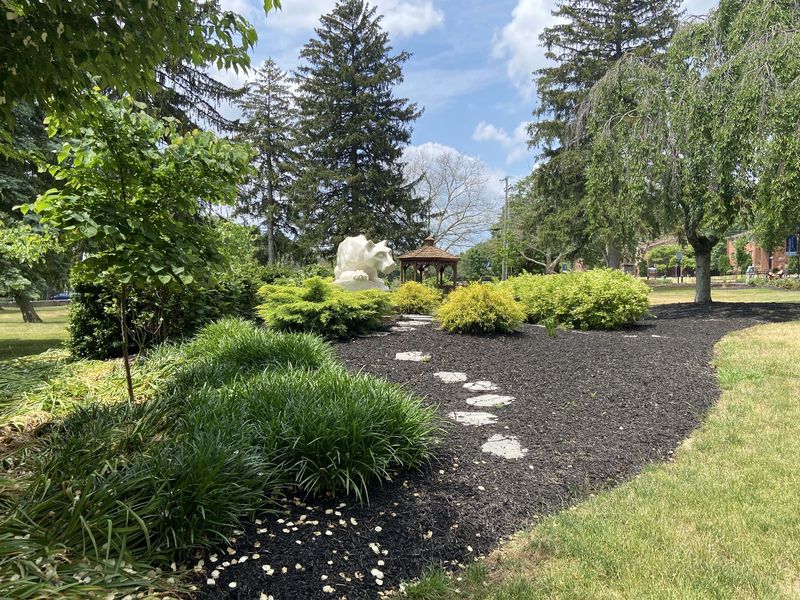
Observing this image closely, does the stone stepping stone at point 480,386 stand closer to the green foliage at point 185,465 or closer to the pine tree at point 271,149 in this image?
the green foliage at point 185,465

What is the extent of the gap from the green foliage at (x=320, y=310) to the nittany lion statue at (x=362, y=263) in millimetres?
3255

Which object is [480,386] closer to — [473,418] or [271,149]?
[473,418]

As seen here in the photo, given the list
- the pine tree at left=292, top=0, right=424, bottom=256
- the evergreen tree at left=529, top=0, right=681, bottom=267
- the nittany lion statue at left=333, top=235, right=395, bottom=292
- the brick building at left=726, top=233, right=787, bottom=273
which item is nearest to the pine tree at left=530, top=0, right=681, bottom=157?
the evergreen tree at left=529, top=0, right=681, bottom=267

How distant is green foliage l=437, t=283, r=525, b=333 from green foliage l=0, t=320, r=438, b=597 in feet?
11.5

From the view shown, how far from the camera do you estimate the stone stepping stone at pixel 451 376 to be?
4.77 m

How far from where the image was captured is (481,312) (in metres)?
6.67

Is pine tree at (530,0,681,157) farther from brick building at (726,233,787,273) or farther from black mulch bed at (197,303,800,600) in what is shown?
brick building at (726,233,787,273)

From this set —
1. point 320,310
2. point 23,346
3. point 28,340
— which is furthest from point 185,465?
point 28,340

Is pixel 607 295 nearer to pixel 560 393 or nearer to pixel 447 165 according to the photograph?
pixel 560 393

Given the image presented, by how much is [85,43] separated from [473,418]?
325cm

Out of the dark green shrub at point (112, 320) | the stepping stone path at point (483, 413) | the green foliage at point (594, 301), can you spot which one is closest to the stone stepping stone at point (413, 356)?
the stepping stone path at point (483, 413)

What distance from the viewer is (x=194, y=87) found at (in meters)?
14.2

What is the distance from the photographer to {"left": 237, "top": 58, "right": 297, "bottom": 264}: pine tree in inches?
904

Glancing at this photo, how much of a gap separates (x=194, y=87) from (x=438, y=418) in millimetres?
14530
